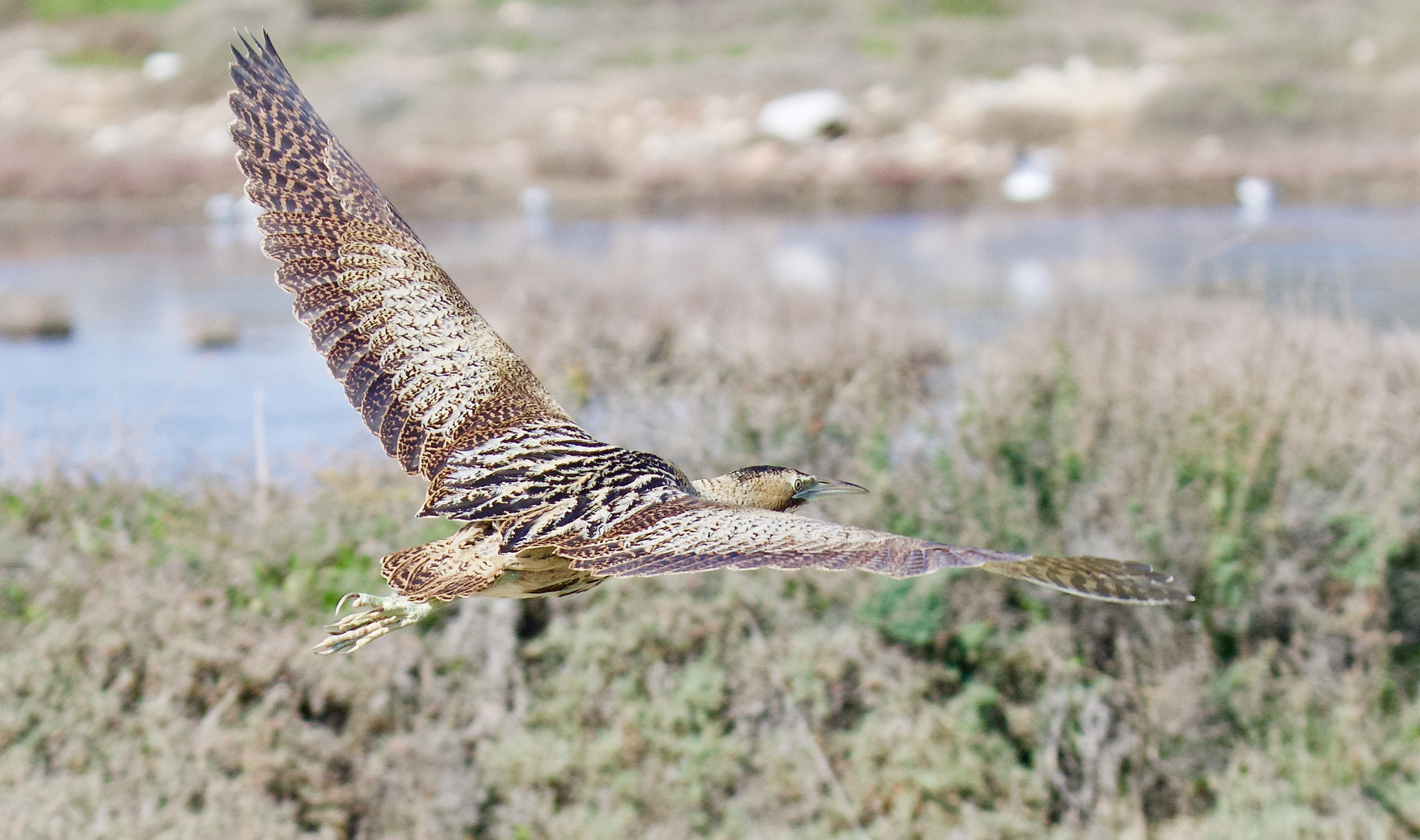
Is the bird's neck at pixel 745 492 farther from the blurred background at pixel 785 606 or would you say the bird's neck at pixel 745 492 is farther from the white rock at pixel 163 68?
the white rock at pixel 163 68

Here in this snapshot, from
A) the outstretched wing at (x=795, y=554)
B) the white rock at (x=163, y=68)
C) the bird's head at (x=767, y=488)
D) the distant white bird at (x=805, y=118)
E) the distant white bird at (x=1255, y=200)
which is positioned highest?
the white rock at (x=163, y=68)

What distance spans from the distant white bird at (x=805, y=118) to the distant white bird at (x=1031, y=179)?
3371 mm

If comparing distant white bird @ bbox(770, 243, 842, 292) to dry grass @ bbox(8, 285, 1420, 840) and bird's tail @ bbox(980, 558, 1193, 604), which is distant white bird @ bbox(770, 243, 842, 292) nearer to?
dry grass @ bbox(8, 285, 1420, 840)

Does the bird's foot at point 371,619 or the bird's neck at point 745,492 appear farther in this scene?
the bird's neck at point 745,492

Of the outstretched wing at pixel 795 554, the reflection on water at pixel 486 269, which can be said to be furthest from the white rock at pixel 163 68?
the outstretched wing at pixel 795 554

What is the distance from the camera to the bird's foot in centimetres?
204

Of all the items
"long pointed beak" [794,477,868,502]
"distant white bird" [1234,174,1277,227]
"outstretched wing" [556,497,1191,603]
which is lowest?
"distant white bird" [1234,174,1277,227]

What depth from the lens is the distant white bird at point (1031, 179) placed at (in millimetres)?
15555

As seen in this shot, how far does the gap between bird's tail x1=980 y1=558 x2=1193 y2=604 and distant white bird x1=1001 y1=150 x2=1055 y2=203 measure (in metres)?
14.4

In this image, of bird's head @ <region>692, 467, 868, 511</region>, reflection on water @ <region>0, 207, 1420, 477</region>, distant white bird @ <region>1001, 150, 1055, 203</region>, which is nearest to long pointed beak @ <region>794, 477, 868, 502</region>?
A: bird's head @ <region>692, 467, 868, 511</region>

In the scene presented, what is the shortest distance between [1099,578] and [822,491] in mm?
766

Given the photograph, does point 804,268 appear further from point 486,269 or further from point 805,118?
point 805,118

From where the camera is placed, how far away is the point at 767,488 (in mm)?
2246

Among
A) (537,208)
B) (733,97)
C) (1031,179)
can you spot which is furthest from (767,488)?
(733,97)
